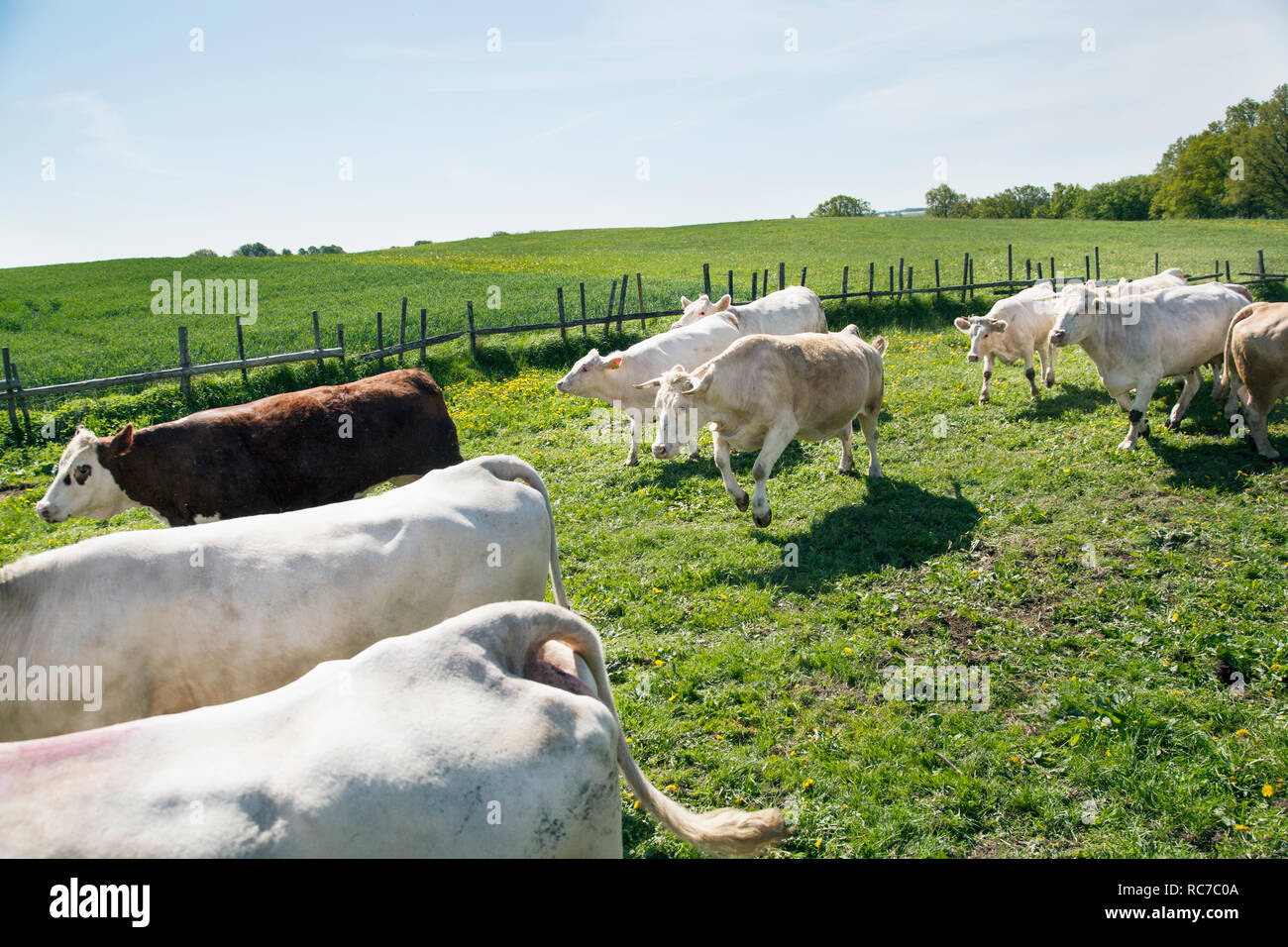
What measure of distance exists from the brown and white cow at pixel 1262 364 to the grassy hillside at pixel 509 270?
1903 cm

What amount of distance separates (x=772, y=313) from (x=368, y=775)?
44.9ft

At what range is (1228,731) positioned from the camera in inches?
193

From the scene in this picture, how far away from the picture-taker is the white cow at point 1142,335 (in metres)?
10.5

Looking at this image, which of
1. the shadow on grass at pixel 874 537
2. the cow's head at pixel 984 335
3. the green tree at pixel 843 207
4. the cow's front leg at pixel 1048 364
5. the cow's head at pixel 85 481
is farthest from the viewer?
the green tree at pixel 843 207

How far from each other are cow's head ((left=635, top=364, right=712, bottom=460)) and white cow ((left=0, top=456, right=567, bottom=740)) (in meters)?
4.07

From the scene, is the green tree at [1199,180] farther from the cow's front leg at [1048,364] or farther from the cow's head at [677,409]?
the cow's head at [677,409]

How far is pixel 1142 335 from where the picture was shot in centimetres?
1057

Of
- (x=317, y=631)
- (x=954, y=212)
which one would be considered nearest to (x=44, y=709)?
(x=317, y=631)

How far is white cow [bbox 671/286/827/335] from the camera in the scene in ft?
48.2

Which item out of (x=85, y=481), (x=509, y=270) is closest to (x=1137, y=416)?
(x=85, y=481)

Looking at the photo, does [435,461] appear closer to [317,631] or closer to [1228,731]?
[317,631]

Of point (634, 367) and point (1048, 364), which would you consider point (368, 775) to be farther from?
point (1048, 364)

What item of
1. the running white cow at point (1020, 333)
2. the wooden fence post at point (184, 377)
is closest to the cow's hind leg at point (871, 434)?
the running white cow at point (1020, 333)

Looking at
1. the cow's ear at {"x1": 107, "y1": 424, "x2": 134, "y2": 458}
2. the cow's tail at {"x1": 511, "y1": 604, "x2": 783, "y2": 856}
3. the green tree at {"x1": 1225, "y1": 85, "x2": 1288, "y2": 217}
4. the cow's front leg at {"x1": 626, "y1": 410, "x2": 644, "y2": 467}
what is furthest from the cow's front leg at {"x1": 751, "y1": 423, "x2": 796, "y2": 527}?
the green tree at {"x1": 1225, "y1": 85, "x2": 1288, "y2": 217}
